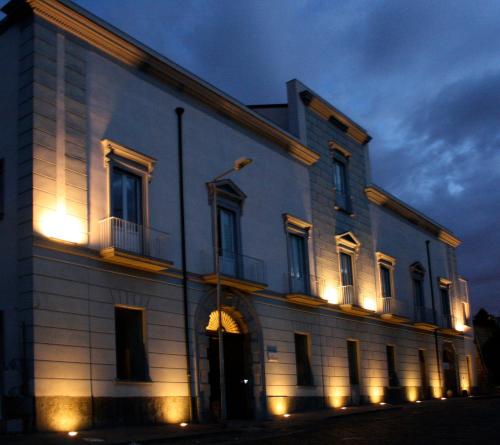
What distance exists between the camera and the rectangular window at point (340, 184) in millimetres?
32656

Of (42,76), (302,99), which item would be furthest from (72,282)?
(302,99)

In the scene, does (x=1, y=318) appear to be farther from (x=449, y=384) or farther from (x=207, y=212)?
(x=449, y=384)

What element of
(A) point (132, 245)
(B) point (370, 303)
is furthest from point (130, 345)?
(B) point (370, 303)

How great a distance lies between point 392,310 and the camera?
35062 millimetres

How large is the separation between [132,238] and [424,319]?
23.7m

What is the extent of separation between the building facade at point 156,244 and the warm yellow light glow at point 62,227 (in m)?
0.04

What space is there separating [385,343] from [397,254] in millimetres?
5790

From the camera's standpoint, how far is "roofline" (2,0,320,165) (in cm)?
1866

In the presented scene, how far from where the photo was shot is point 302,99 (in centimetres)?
3088

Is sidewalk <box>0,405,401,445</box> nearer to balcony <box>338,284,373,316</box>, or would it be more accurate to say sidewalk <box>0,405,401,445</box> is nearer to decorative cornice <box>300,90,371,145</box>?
balcony <box>338,284,373,316</box>

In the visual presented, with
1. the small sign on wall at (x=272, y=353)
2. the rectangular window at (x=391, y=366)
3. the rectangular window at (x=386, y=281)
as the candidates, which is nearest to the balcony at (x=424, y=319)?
the rectangular window at (x=386, y=281)

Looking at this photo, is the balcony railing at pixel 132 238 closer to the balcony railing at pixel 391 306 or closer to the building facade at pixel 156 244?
the building facade at pixel 156 244

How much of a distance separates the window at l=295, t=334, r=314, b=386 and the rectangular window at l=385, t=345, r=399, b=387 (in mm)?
8411

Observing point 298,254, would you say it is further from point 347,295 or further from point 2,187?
point 2,187
